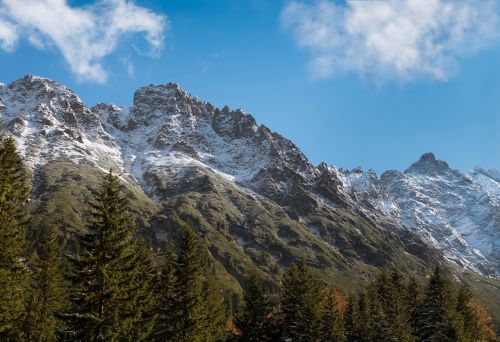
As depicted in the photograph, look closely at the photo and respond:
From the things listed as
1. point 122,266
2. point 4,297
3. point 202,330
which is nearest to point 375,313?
point 202,330

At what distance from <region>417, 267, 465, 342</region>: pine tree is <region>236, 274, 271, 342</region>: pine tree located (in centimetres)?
2651

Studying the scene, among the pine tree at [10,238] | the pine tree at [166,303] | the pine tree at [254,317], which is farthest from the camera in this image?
the pine tree at [254,317]

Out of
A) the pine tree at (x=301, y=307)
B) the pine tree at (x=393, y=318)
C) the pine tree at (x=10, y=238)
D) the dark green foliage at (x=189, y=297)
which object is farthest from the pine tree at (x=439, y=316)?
the pine tree at (x=10, y=238)

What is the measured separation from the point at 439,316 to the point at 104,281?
5855cm

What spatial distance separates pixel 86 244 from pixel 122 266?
3058 millimetres

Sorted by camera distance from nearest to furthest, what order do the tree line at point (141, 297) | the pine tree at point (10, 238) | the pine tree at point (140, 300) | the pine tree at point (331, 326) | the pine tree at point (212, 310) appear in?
1. the tree line at point (141, 297)
2. the pine tree at point (10, 238)
3. the pine tree at point (140, 300)
4. the pine tree at point (212, 310)
5. the pine tree at point (331, 326)

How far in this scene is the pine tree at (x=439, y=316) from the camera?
7331 centimetres

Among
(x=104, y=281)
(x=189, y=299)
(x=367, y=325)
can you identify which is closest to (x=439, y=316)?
(x=367, y=325)

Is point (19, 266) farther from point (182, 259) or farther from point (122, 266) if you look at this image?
point (182, 259)

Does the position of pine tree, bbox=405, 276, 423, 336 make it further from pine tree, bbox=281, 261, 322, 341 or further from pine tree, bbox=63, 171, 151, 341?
pine tree, bbox=63, 171, 151, 341

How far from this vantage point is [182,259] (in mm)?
51531

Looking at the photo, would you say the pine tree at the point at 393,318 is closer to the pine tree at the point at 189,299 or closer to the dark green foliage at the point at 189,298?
the pine tree at the point at 189,299

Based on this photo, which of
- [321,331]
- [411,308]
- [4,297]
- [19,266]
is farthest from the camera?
Result: [411,308]

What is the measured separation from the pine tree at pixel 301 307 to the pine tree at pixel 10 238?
→ 37390mm
